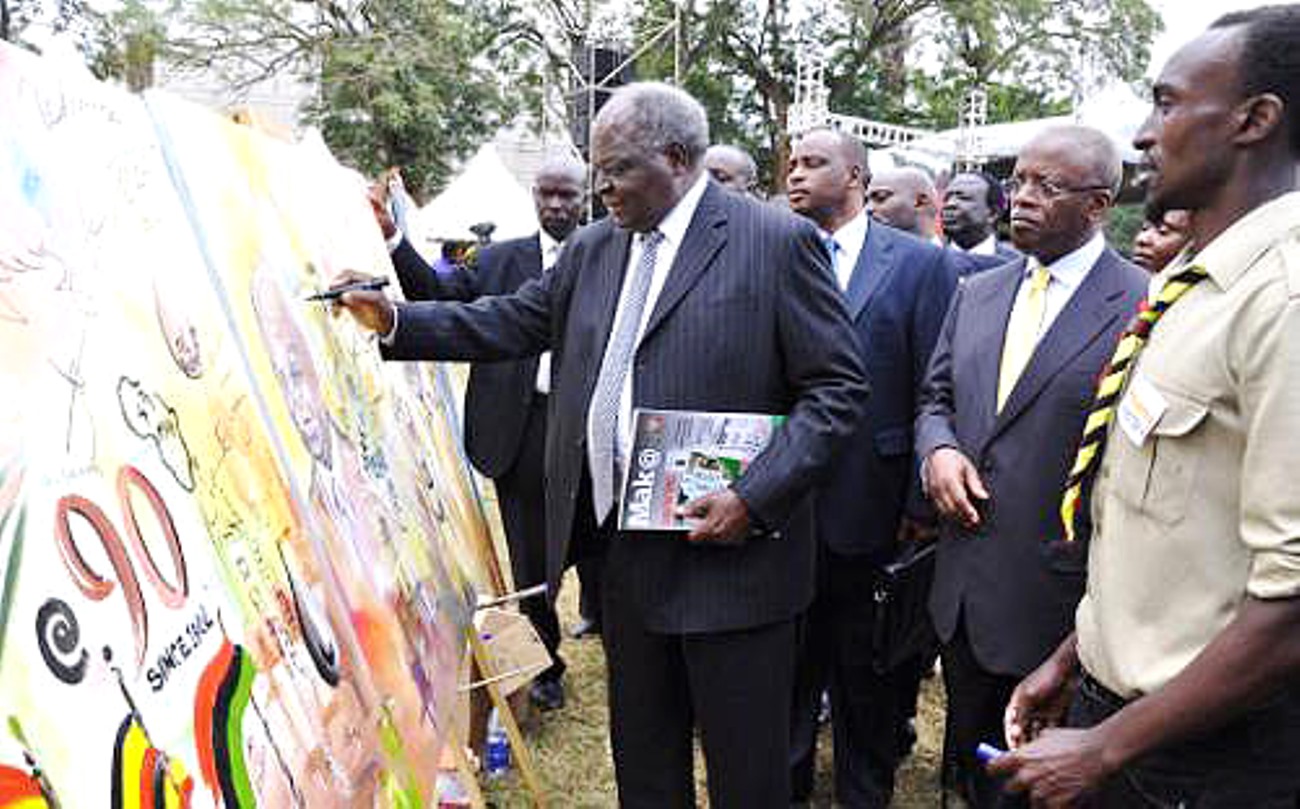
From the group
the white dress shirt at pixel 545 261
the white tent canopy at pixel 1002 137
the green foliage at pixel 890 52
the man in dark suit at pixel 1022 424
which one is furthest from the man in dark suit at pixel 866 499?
the green foliage at pixel 890 52

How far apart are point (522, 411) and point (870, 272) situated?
4.24 ft

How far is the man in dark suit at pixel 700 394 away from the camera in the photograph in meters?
2.23

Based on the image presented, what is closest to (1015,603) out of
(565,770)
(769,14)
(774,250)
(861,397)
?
(861,397)

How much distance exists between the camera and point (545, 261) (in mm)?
3941

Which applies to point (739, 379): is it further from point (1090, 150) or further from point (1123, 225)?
point (1123, 225)

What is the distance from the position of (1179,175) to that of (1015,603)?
4.14ft

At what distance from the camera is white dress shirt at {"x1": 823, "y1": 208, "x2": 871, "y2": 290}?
10.8 feet

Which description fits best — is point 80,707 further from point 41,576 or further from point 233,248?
point 233,248

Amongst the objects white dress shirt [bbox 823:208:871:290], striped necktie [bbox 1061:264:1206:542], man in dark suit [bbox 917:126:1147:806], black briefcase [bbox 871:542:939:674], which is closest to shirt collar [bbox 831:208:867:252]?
white dress shirt [bbox 823:208:871:290]

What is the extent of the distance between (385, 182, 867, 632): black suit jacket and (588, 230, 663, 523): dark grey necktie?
0.10 ft

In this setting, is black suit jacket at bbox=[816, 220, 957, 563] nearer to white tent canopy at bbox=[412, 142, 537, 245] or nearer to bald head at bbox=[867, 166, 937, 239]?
bald head at bbox=[867, 166, 937, 239]

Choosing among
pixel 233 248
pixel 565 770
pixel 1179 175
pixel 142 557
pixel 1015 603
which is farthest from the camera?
pixel 565 770

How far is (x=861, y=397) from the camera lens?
2.31 metres

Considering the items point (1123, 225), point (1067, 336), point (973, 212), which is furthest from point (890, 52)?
point (1067, 336)
